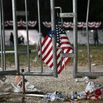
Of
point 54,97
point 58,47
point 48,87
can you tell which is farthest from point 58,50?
point 48,87

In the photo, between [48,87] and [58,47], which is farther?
[48,87]

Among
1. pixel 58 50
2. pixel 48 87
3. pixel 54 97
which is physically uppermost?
pixel 58 50

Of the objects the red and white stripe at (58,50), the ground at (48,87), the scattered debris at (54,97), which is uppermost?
the red and white stripe at (58,50)

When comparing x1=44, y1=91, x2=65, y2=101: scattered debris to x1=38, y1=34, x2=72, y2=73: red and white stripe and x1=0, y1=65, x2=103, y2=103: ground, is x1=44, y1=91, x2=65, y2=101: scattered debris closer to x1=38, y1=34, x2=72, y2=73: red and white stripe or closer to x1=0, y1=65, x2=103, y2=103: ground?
x1=0, y1=65, x2=103, y2=103: ground

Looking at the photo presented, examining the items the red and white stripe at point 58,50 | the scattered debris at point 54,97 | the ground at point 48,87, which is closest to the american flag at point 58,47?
the red and white stripe at point 58,50

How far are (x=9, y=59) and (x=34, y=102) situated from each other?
8.91m

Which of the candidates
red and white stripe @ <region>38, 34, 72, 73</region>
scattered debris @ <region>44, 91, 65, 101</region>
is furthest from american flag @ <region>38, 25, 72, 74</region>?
scattered debris @ <region>44, 91, 65, 101</region>

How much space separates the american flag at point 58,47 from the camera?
1099 cm

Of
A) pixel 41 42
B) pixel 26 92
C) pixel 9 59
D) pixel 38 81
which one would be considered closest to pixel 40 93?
pixel 26 92

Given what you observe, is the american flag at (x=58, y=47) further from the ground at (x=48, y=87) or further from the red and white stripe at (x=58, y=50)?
the ground at (x=48, y=87)

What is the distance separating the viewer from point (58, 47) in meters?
11.1

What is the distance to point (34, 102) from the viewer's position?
34.3ft

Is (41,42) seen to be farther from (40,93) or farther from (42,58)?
(40,93)

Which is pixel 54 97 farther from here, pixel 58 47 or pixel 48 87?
pixel 48 87
